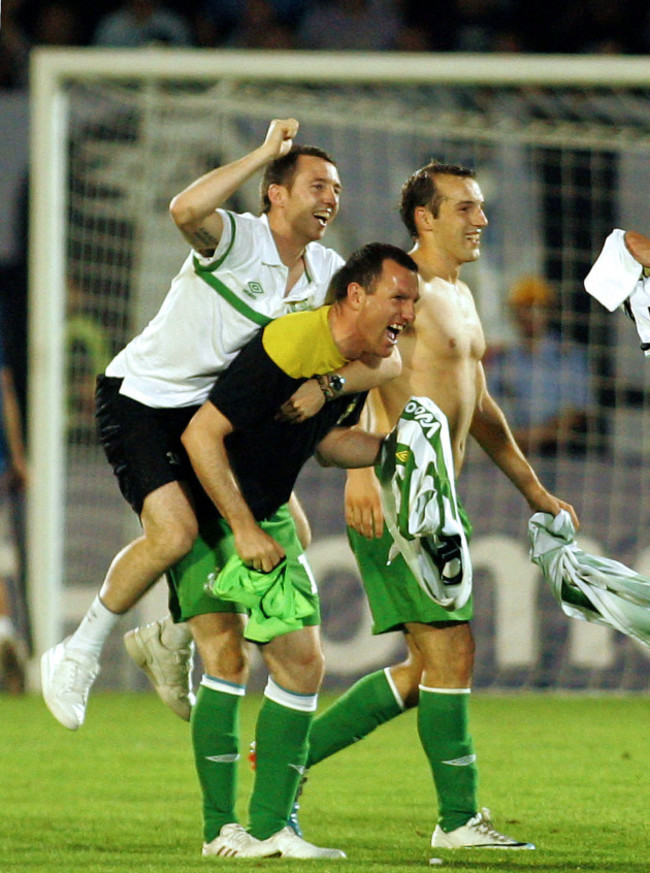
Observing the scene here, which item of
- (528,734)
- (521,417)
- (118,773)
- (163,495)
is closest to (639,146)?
(521,417)

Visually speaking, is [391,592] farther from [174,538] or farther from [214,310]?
[214,310]

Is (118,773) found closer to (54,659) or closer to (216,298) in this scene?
(54,659)

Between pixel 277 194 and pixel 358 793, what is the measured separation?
7.43 feet

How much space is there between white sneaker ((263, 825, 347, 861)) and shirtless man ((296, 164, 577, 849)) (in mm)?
425

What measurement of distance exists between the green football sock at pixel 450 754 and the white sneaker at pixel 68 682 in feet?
3.27

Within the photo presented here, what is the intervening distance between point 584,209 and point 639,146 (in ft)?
1.89

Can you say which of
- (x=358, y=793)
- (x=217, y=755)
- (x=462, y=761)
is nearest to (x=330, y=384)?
(x=217, y=755)

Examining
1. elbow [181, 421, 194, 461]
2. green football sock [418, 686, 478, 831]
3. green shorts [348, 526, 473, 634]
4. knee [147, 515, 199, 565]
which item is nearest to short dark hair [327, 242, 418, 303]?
elbow [181, 421, 194, 461]

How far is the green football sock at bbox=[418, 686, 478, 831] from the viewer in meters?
4.61

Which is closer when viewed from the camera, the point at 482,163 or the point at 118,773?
the point at 118,773

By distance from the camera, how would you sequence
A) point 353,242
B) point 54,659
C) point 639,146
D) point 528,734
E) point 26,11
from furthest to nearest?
point 26,11
point 353,242
point 639,146
point 528,734
point 54,659

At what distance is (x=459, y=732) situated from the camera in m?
4.64

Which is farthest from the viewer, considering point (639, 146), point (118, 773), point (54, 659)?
point (639, 146)

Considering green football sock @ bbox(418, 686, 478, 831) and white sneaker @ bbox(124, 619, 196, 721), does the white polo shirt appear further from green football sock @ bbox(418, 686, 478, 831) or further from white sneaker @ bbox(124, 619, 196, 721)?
green football sock @ bbox(418, 686, 478, 831)
